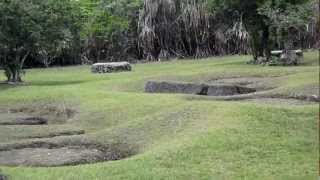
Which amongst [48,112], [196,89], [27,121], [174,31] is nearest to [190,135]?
[27,121]

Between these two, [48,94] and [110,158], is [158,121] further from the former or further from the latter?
[48,94]

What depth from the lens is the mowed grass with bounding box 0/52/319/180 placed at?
28.9 feet

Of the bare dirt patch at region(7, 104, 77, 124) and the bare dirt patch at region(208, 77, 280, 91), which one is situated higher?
the bare dirt patch at region(208, 77, 280, 91)

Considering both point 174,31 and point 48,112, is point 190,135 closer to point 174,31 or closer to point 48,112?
point 48,112

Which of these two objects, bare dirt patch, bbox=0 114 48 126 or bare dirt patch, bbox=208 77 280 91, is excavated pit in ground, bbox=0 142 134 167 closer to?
bare dirt patch, bbox=0 114 48 126

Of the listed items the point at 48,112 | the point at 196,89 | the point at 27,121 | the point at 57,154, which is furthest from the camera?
the point at 196,89

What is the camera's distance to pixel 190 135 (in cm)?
1073

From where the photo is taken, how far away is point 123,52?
36.6m

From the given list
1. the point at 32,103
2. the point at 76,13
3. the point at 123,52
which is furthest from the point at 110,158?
the point at 123,52

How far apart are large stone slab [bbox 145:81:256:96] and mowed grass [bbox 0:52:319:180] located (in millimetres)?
1281

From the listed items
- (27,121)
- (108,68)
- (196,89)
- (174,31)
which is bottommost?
(27,121)

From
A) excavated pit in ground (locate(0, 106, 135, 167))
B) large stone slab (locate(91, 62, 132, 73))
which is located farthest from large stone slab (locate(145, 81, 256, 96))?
large stone slab (locate(91, 62, 132, 73))

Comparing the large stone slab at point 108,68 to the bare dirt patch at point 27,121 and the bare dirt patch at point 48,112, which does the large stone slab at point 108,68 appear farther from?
the bare dirt patch at point 27,121

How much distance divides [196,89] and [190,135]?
21.0 ft
